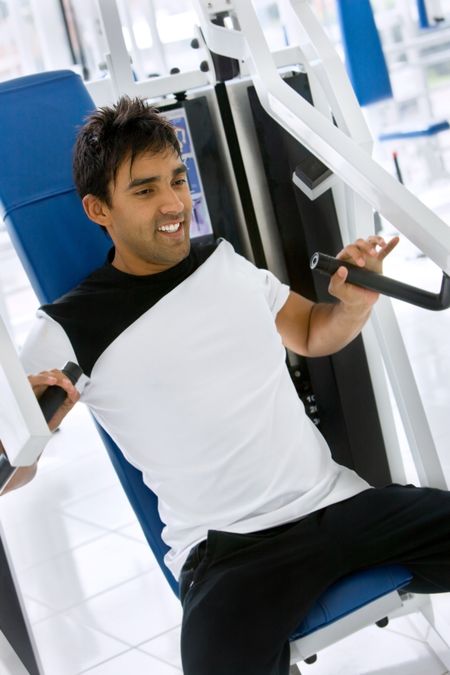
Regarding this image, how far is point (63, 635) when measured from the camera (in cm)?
258

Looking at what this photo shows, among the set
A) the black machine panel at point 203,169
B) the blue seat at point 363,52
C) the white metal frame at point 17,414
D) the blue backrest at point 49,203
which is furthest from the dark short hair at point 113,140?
the blue seat at point 363,52

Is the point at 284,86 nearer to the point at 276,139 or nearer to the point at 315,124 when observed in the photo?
the point at 315,124

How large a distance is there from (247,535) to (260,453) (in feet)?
0.48

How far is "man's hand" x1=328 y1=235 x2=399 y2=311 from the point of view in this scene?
1715mm

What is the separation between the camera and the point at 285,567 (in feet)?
5.27

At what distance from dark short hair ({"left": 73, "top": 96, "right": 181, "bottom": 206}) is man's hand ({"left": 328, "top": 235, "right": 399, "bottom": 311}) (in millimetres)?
422

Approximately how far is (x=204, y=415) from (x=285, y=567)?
30 centimetres

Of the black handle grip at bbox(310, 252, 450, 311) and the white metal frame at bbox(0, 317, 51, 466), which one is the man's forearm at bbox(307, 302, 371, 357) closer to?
the black handle grip at bbox(310, 252, 450, 311)

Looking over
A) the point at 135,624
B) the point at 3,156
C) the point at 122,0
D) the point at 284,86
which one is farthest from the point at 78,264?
the point at 122,0

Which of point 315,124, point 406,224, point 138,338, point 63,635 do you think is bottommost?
point 63,635

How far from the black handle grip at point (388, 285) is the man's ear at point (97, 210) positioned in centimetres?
47

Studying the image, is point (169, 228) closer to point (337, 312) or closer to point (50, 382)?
point (337, 312)

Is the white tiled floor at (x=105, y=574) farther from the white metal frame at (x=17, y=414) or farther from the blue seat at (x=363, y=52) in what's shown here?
the white metal frame at (x=17, y=414)

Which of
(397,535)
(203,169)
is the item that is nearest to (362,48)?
(203,169)
